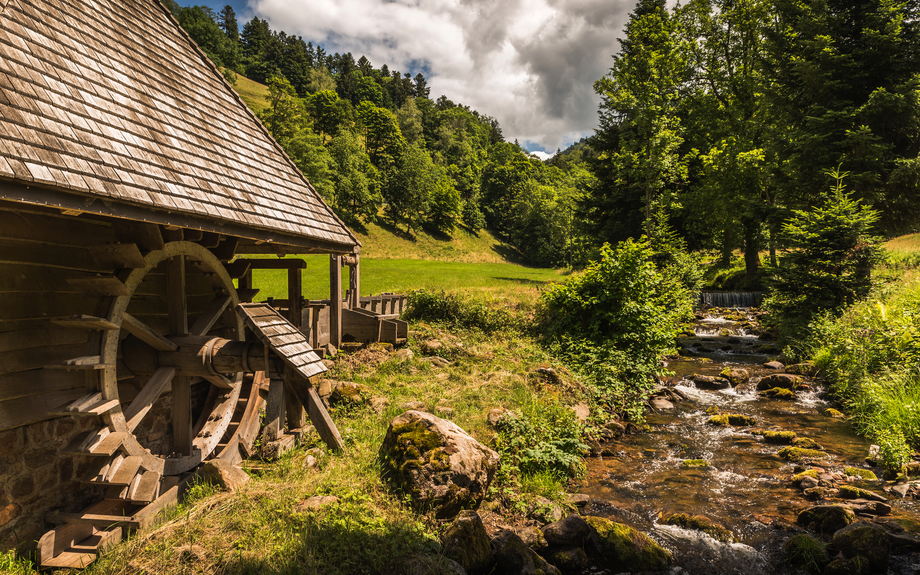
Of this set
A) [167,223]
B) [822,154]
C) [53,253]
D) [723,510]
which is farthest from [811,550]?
[822,154]

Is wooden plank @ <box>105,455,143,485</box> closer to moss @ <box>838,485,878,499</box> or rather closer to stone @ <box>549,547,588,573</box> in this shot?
stone @ <box>549,547,588,573</box>

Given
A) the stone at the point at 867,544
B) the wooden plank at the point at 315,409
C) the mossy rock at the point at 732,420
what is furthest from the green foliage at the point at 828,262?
the wooden plank at the point at 315,409

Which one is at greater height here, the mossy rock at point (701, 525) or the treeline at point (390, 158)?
→ the treeline at point (390, 158)

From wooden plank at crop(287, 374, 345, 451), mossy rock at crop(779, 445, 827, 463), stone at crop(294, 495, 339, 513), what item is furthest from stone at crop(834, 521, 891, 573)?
wooden plank at crop(287, 374, 345, 451)

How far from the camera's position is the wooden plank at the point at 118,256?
14.8 feet

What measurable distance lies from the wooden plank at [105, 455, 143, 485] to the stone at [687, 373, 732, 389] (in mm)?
12585

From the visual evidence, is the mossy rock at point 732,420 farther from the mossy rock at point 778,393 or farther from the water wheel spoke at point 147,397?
the water wheel spoke at point 147,397

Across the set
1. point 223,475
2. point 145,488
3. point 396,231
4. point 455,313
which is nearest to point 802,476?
point 223,475

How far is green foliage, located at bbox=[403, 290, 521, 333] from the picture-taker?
14688 millimetres

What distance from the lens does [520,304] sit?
57.2 feet

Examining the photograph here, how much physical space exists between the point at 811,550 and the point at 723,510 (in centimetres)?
122

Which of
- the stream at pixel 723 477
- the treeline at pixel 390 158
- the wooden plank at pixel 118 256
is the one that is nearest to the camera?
the wooden plank at pixel 118 256

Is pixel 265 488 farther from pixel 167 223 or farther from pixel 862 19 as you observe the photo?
pixel 862 19

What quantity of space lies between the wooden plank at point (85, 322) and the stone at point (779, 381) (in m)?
13.8
